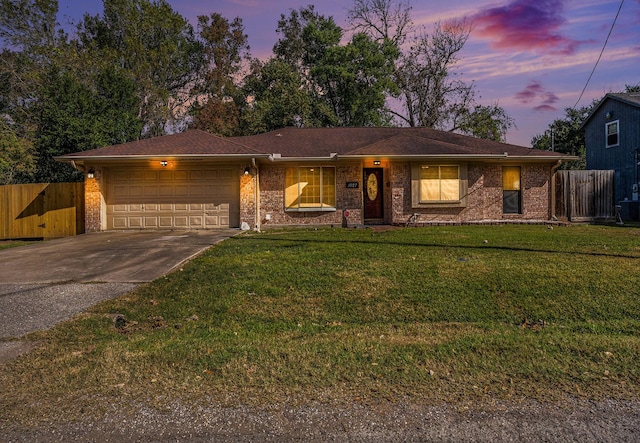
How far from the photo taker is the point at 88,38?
30.7 meters

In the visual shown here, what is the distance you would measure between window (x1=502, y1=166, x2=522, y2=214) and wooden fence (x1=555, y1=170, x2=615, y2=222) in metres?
1.85

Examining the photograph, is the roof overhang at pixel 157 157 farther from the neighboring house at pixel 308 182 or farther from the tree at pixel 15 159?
the tree at pixel 15 159

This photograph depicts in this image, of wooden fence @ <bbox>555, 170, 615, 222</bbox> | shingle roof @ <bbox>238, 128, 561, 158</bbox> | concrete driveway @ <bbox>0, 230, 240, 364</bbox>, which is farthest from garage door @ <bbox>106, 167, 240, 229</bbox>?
wooden fence @ <bbox>555, 170, 615, 222</bbox>

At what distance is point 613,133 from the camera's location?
875 inches

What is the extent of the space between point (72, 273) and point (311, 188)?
917cm

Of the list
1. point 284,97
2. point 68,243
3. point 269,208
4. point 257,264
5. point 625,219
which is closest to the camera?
point 257,264

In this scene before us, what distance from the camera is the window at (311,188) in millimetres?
14891

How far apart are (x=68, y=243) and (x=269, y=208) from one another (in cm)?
638

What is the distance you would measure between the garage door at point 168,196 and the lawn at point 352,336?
6352 millimetres

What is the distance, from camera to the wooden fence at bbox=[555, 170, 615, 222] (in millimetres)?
16391

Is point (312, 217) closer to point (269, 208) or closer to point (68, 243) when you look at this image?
point (269, 208)

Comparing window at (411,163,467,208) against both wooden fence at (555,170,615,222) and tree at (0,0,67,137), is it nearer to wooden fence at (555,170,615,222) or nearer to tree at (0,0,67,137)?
wooden fence at (555,170,615,222)

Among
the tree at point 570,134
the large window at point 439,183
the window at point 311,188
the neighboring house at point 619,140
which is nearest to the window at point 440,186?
the large window at point 439,183

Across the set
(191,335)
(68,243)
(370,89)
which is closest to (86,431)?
(191,335)
